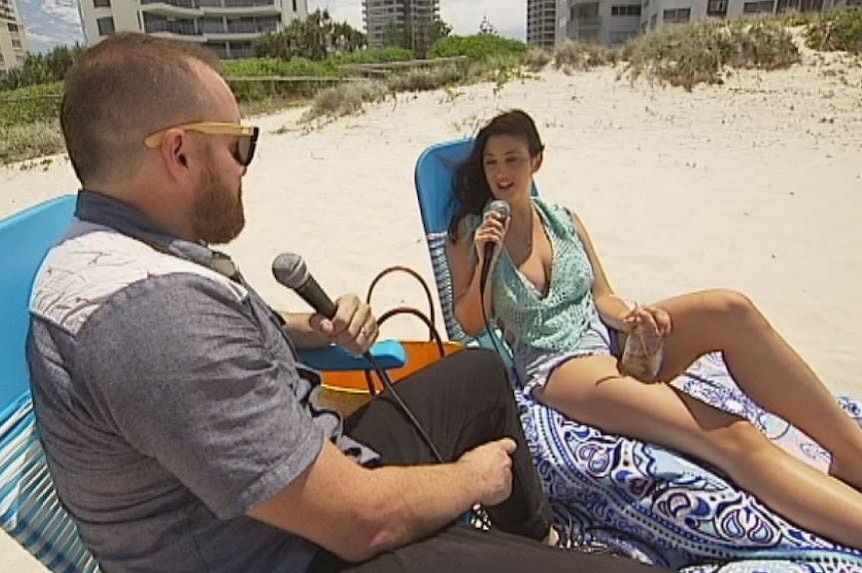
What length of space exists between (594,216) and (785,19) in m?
15.9

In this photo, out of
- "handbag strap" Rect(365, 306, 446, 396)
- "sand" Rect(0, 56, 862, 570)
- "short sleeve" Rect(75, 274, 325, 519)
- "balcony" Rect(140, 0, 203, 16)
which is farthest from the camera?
"balcony" Rect(140, 0, 203, 16)

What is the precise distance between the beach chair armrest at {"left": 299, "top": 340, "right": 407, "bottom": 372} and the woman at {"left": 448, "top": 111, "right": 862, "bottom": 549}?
22.1 inches

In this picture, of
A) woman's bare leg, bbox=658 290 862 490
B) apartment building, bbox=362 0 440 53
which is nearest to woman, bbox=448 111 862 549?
woman's bare leg, bbox=658 290 862 490

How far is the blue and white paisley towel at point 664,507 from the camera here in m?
1.63

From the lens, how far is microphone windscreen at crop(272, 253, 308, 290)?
1.43 meters

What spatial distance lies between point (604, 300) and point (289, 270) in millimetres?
1439

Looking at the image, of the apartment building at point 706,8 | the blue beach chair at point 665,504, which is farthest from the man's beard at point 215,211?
the apartment building at point 706,8

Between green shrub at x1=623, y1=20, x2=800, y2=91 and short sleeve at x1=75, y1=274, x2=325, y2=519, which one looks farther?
green shrub at x1=623, y1=20, x2=800, y2=91

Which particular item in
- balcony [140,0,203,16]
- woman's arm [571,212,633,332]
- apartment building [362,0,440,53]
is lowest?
woman's arm [571,212,633,332]

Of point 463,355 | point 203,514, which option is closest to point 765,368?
point 463,355

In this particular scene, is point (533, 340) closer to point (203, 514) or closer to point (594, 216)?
point (203, 514)

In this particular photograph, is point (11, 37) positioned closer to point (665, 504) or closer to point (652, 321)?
point (652, 321)

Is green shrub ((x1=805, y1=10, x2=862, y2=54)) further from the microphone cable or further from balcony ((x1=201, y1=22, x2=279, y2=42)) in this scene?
balcony ((x1=201, y1=22, x2=279, y2=42))

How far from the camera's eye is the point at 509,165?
2400 millimetres
